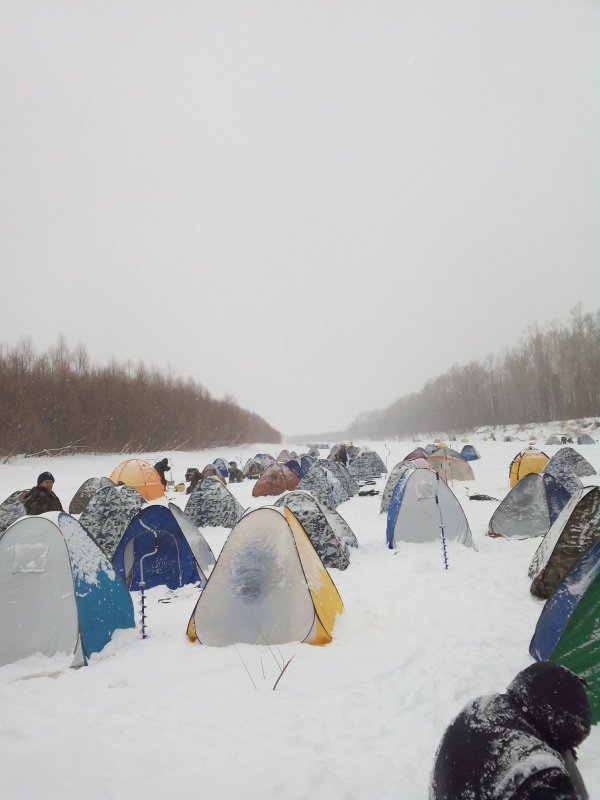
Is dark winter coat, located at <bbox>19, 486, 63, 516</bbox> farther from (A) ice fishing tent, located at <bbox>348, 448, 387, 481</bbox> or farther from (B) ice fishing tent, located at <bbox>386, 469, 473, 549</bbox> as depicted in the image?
(A) ice fishing tent, located at <bbox>348, 448, 387, 481</bbox>

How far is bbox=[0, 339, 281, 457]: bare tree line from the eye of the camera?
1042 inches

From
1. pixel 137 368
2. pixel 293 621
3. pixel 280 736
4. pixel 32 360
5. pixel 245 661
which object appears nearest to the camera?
pixel 280 736

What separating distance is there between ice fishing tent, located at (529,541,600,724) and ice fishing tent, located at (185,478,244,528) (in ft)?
28.9

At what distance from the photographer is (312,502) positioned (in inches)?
302

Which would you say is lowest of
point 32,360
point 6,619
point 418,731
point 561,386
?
point 418,731

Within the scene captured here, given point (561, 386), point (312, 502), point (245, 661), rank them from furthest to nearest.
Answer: point (561, 386)
point (312, 502)
point (245, 661)

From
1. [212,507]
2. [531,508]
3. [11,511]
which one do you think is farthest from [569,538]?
[11,511]

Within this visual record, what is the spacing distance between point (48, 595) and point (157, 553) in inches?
95.5

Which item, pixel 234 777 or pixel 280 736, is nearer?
pixel 234 777

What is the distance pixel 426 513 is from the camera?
851 cm

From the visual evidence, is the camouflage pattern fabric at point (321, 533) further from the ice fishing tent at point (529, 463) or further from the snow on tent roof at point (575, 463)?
the snow on tent roof at point (575, 463)

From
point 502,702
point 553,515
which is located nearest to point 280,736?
point 502,702

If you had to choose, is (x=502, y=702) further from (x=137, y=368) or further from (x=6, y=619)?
(x=137, y=368)

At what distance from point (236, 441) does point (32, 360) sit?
31.7 metres
